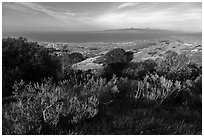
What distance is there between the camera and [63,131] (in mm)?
4059

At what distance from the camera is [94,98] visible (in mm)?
4477

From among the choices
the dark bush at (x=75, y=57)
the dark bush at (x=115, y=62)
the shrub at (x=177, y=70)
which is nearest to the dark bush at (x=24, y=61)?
the dark bush at (x=115, y=62)

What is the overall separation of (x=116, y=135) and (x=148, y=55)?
6992mm

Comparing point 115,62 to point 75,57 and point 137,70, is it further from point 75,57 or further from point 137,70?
point 75,57

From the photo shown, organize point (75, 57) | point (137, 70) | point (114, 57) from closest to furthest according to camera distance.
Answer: point (137, 70)
point (114, 57)
point (75, 57)

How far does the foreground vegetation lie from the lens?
13.6 feet

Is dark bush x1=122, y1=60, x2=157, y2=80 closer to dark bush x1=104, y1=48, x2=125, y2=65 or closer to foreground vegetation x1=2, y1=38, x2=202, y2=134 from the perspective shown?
foreground vegetation x1=2, y1=38, x2=202, y2=134

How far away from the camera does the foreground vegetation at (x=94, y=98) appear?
4.16 metres

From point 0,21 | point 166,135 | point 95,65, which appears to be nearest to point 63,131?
point 166,135

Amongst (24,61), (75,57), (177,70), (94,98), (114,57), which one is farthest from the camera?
(75,57)

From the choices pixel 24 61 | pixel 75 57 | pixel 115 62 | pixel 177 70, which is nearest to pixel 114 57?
pixel 115 62

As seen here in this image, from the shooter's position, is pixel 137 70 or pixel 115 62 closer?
pixel 137 70

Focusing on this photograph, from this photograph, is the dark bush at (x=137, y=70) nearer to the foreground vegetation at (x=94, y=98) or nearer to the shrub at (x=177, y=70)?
the foreground vegetation at (x=94, y=98)

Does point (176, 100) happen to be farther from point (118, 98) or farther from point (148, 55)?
point (148, 55)
